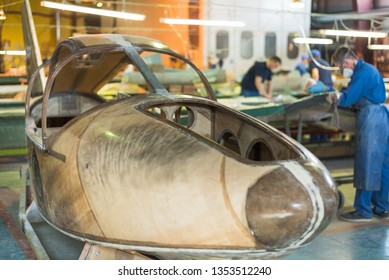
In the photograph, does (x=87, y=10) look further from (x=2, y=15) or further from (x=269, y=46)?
(x=269, y=46)

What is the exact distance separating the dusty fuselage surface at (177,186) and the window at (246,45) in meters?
9.73

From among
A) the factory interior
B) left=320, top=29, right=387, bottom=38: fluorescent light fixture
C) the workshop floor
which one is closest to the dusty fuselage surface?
the factory interior

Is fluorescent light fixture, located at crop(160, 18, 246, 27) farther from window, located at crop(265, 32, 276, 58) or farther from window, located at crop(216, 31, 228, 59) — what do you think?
window, located at crop(265, 32, 276, 58)

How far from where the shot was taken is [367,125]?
17.5ft

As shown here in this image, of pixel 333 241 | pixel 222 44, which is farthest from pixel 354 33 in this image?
pixel 222 44

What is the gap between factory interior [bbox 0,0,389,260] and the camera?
2637mm

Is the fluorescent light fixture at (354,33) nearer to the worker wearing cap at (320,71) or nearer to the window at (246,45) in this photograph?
the worker wearing cap at (320,71)

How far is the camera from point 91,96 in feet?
19.2

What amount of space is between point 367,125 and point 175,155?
3.05 meters

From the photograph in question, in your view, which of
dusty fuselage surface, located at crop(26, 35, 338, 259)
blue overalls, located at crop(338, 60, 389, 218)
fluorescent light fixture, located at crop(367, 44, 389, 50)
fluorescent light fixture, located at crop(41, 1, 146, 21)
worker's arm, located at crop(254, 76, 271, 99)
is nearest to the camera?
dusty fuselage surface, located at crop(26, 35, 338, 259)

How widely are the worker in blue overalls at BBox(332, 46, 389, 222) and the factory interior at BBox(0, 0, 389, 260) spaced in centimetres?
1

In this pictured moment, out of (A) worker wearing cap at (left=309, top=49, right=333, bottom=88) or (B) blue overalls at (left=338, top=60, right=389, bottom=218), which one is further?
(A) worker wearing cap at (left=309, top=49, right=333, bottom=88)
